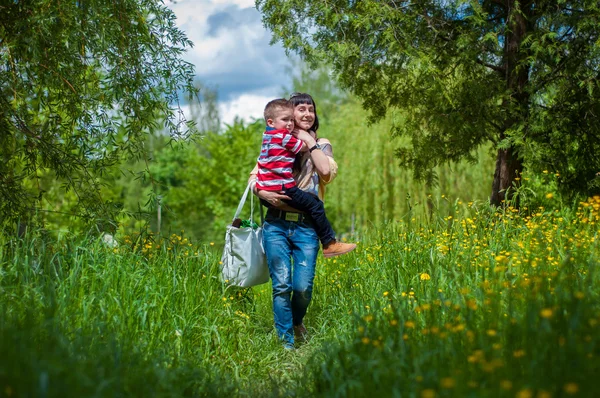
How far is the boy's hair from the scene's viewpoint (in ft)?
15.3

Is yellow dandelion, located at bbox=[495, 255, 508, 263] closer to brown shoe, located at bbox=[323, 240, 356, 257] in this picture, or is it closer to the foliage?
brown shoe, located at bbox=[323, 240, 356, 257]

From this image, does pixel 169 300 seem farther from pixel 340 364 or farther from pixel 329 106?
pixel 329 106

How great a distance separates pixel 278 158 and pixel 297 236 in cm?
63

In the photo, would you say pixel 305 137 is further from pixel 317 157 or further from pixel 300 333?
pixel 300 333

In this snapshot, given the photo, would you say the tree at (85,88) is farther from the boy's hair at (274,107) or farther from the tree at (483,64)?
the tree at (483,64)

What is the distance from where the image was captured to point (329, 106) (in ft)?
124

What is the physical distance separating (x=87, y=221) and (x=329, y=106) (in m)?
32.6

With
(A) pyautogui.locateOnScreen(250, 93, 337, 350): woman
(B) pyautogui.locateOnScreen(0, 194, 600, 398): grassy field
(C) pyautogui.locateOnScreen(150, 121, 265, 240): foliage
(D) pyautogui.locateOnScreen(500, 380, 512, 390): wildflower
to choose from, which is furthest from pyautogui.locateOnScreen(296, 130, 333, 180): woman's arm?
(C) pyautogui.locateOnScreen(150, 121, 265, 240): foliage

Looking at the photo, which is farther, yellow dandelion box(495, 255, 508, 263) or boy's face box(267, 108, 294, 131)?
boy's face box(267, 108, 294, 131)

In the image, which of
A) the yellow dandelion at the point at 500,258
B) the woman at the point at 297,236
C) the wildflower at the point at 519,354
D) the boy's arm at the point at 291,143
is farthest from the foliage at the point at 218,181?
the wildflower at the point at 519,354

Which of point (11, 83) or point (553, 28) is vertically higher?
point (553, 28)

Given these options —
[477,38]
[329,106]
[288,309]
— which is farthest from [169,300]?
[329,106]

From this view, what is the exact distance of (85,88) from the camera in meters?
5.93

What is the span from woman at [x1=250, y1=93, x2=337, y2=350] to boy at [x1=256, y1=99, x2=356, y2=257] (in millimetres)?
100
